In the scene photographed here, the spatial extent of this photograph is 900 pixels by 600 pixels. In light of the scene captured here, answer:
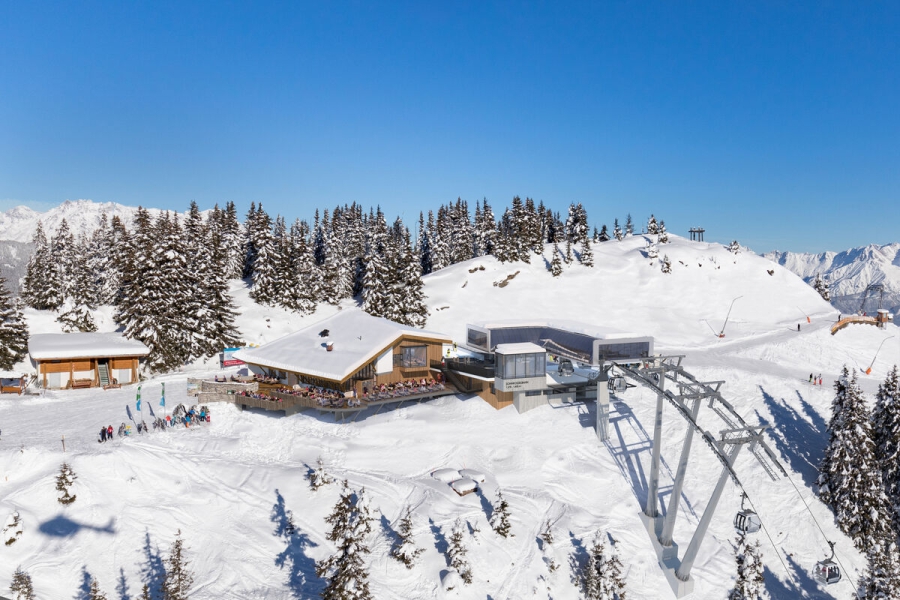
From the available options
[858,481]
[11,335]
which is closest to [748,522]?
[858,481]

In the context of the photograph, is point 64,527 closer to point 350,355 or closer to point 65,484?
point 65,484

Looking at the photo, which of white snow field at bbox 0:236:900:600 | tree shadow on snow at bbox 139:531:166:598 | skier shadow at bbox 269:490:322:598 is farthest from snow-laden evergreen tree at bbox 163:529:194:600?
skier shadow at bbox 269:490:322:598

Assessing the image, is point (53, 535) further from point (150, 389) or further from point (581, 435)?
point (581, 435)

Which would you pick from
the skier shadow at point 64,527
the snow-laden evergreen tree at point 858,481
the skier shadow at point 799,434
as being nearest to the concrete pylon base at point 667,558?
the snow-laden evergreen tree at point 858,481

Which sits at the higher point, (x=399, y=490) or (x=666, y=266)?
(x=666, y=266)

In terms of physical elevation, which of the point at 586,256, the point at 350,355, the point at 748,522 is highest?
the point at 586,256

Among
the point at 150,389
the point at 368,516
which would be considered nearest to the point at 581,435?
the point at 368,516
